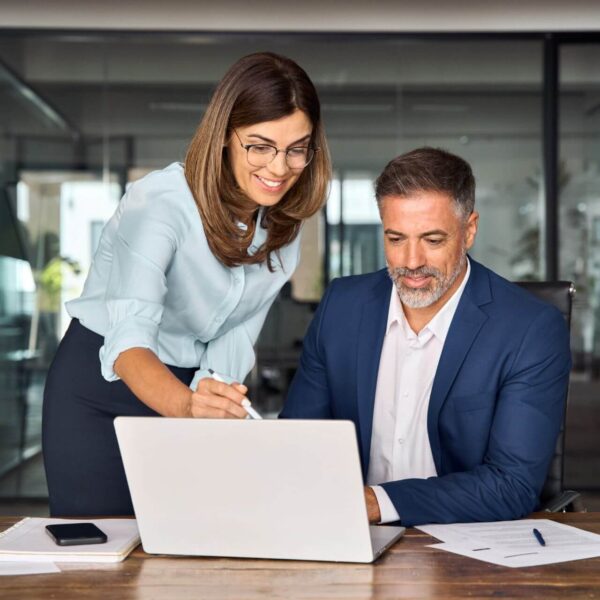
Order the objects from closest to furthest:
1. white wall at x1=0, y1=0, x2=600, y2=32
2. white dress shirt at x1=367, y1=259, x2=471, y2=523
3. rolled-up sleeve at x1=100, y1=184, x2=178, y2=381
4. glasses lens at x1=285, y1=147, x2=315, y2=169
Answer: rolled-up sleeve at x1=100, y1=184, x2=178, y2=381
glasses lens at x1=285, y1=147, x2=315, y2=169
white dress shirt at x1=367, y1=259, x2=471, y2=523
white wall at x1=0, y1=0, x2=600, y2=32

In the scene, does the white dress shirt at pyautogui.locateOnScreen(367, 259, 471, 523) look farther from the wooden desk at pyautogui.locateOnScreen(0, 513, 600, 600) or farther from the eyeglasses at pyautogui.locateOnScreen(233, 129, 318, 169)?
the wooden desk at pyautogui.locateOnScreen(0, 513, 600, 600)

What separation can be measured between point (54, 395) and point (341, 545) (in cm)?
98

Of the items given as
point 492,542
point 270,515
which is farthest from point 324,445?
point 492,542

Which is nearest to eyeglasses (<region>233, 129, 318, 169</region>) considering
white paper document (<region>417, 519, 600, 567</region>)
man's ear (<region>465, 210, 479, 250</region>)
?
man's ear (<region>465, 210, 479, 250</region>)

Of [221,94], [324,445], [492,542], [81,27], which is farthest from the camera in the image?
[81,27]

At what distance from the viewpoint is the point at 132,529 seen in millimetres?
1857

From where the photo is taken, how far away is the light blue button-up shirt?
2078 millimetres

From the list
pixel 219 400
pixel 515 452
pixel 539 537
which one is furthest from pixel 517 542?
pixel 219 400

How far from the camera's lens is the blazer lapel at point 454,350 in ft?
7.64

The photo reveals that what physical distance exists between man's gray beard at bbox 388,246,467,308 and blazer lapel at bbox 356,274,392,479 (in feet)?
0.35

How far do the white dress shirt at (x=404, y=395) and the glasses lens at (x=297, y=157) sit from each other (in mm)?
516

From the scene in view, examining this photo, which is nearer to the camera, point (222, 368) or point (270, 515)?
point (270, 515)

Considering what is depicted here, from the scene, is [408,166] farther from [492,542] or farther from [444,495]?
[492,542]

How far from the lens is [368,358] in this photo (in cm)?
248
